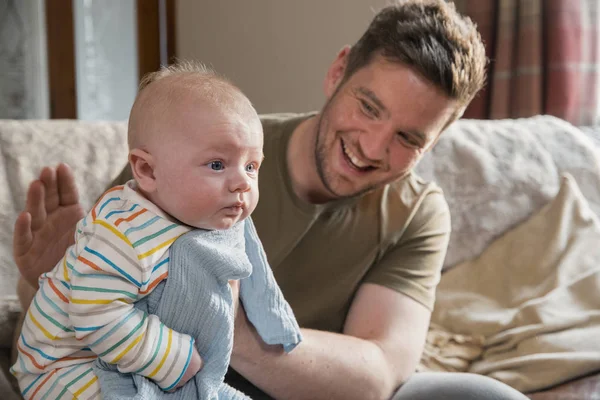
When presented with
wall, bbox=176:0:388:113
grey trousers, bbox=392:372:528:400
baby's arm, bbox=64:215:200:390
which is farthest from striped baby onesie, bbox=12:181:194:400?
wall, bbox=176:0:388:113

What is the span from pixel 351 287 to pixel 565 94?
6.25ft

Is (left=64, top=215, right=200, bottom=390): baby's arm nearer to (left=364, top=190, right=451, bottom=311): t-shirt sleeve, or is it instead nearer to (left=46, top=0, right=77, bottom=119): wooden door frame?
(left=364, top=190, right=451, bottom=311): t-shirt sleeve

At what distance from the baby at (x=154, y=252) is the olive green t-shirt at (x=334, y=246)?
0.58m

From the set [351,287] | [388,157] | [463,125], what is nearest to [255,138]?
[388,157]

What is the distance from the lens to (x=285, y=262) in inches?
61.7

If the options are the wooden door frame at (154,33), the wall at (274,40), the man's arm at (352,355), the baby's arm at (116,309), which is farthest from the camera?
the wooden door frame at (154,33)

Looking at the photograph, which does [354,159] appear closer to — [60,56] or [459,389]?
[459,389]

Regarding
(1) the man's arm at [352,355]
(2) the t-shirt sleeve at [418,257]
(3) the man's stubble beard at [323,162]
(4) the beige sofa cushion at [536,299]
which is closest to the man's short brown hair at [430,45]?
(3) the man's stubble beard at [323,162]

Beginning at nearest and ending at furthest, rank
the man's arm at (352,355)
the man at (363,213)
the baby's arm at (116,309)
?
the baby's arm at (116,309)
the man's arm at (352,355)
the man at (363,213)

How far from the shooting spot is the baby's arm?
0.87 metres

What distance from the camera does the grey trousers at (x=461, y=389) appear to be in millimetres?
1234

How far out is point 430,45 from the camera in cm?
145

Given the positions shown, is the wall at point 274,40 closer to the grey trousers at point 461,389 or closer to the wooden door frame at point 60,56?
the wooden door frame at point 60,56

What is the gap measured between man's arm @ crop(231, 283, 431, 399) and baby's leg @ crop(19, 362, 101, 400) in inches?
11.0
